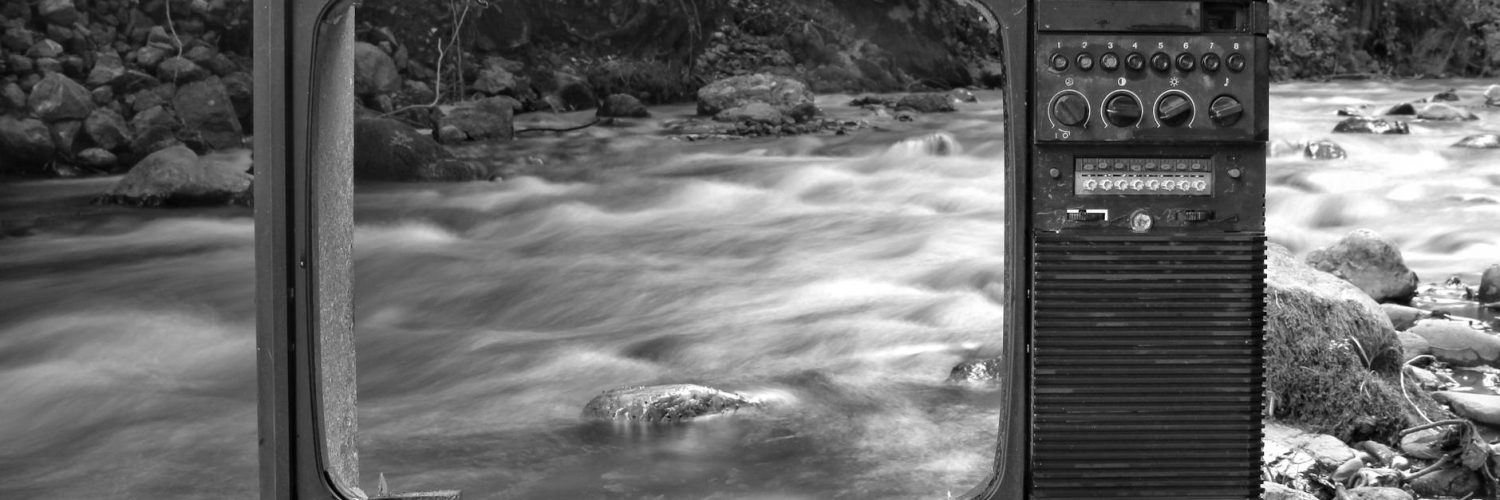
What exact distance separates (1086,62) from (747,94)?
0.72m

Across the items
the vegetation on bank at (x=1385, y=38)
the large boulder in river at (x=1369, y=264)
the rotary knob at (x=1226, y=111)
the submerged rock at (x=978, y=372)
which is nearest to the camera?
the rotary knob at (x=1226, y=111)

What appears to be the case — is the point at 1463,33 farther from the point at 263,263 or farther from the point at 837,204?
the point at 263,263

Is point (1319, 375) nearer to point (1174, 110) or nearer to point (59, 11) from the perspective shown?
point (1174, 110)

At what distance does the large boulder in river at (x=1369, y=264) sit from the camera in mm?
3992

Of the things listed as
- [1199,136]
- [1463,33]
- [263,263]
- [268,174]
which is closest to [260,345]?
[263,263]

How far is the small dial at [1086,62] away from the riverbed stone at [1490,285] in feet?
9.93

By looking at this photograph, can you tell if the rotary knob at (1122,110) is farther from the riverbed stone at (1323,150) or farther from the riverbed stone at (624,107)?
the riverbed stone at (1323,150)

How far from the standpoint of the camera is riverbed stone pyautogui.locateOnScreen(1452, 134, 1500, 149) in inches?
159

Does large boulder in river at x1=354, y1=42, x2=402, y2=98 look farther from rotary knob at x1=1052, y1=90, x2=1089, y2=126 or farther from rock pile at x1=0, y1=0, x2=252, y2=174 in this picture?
rotary knob at x1=1052, y1=90, x2=1089, y2=126

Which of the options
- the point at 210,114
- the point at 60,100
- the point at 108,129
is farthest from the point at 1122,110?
the point at 60,100

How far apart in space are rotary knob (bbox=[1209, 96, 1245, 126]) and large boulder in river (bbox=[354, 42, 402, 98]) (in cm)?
129

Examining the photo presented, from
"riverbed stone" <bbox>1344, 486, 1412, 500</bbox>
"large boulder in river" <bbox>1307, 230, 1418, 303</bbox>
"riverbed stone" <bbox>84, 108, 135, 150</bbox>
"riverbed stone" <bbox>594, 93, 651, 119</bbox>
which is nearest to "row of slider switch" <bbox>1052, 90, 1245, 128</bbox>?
"riverbed stone" <bbox>594, 93, 651, 119</bbox>

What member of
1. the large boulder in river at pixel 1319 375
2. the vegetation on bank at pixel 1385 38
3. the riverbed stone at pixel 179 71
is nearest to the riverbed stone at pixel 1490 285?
the vegetation on bank at pixel 1385 38

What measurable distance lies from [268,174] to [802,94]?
3.04 feet
